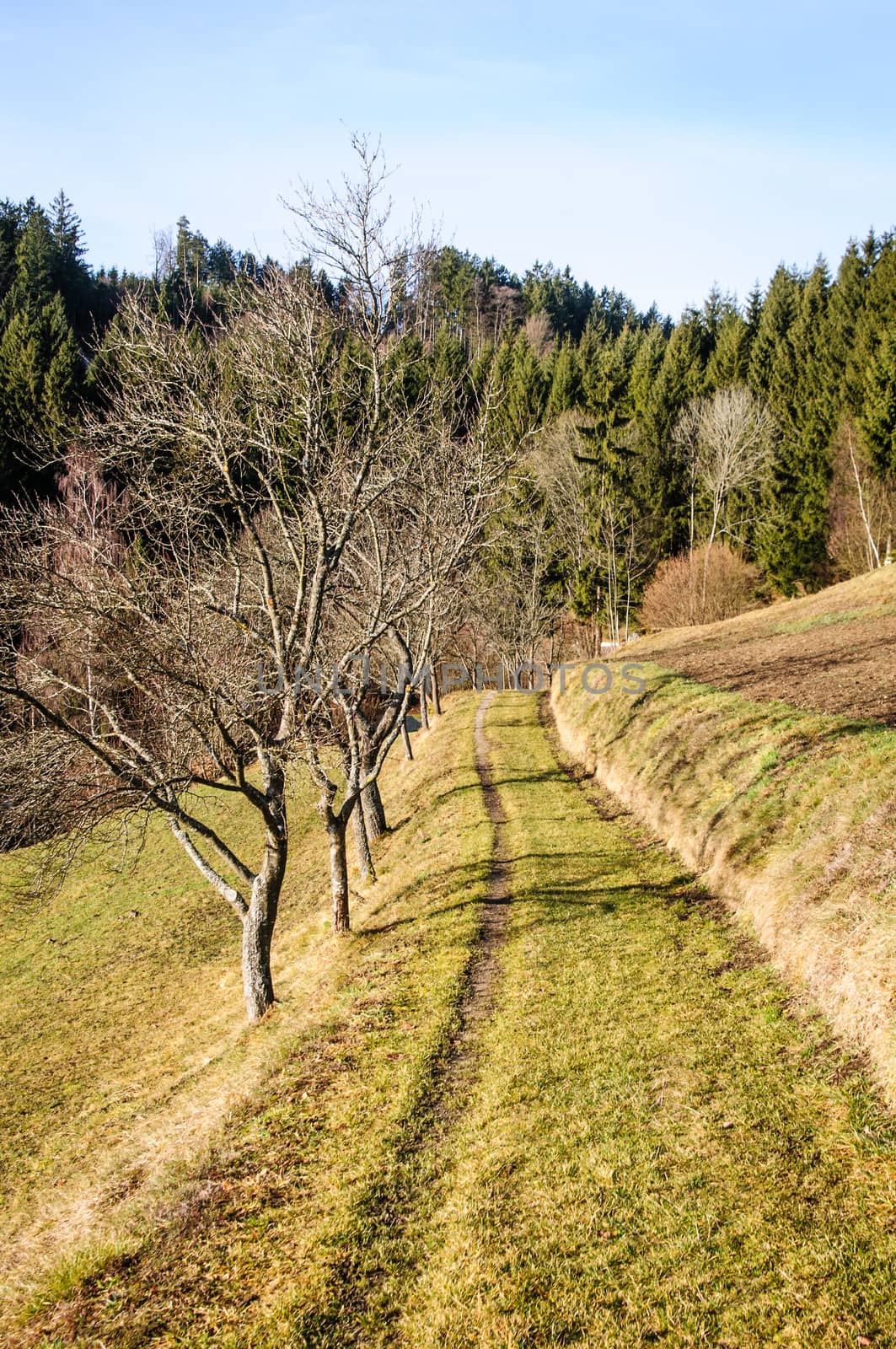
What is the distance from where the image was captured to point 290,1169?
22.4 feet

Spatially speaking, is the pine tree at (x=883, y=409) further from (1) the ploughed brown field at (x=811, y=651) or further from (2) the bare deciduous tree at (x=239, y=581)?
(2) the bare deciduous tree at (x=239, y=581)

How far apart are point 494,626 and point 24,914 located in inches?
1254

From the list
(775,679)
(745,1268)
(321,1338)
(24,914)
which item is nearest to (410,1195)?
(321,1338)

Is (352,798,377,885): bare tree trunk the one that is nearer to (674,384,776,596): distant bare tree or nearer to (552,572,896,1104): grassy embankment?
(552,572,896,1104): grassy embankment

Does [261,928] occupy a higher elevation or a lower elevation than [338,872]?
lower

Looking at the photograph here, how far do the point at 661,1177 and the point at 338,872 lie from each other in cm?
876

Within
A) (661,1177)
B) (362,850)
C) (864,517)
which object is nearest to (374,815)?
(362,850)

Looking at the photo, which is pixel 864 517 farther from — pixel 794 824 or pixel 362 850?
pixel 794 824

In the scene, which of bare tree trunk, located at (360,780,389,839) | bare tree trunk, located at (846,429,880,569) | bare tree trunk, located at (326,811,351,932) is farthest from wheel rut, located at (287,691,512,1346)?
bare tree trunk, located at (846,429,880,569)

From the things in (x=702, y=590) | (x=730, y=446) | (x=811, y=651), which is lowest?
(x=811, y=651)

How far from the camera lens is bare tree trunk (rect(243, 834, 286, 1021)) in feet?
38.3

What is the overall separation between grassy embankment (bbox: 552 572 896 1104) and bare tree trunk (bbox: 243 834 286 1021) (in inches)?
261

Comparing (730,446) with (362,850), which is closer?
(362,850)

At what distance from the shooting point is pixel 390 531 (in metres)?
16.0
